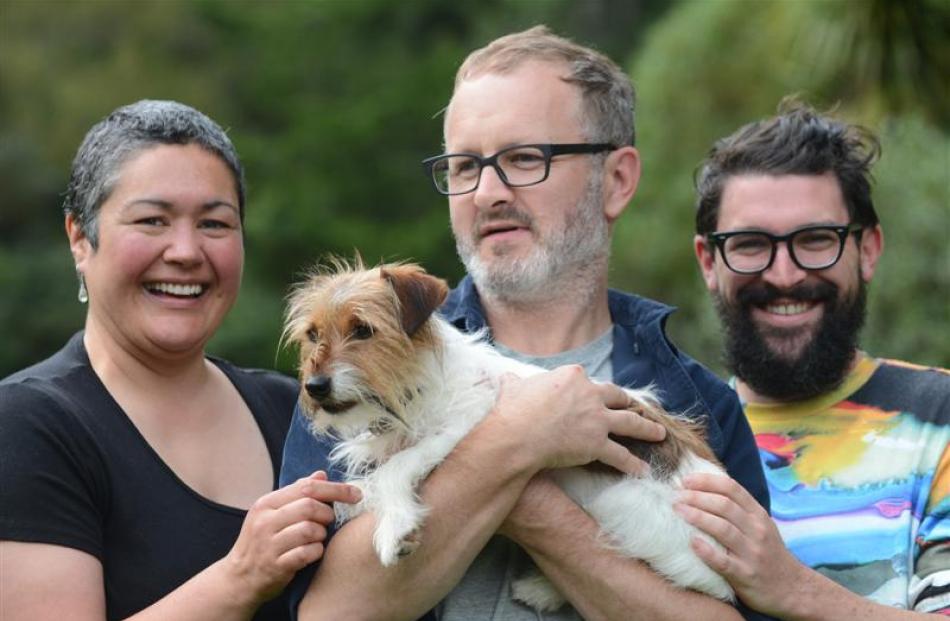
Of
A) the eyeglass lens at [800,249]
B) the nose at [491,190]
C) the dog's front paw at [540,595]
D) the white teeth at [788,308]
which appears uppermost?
the nose at [491,190]

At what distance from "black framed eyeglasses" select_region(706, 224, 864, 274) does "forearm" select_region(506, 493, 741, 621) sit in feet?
5.64

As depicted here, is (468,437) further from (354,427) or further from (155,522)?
(155,522)

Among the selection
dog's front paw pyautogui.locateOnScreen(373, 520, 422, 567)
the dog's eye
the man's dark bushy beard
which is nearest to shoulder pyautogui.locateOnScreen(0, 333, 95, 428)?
the dog's eye

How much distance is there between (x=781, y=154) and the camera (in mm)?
5727

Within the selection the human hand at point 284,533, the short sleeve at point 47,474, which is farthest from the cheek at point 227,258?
the human hand at point 284,533

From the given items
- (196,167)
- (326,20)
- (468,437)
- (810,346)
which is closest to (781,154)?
(810,346)

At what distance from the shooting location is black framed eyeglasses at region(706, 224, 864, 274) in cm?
558

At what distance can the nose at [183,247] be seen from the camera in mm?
4984

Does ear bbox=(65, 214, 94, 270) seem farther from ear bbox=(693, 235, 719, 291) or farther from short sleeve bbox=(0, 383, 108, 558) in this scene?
ear bbox=(693, 235, 719, 291)

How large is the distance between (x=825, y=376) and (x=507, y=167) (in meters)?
1.79

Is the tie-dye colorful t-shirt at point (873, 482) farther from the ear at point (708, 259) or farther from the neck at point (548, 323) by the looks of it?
the neck at point (548, 323)

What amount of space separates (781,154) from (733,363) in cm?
96

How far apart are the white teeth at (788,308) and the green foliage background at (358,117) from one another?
9.01 metres

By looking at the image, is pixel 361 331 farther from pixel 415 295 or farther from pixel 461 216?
pixel 461 216
